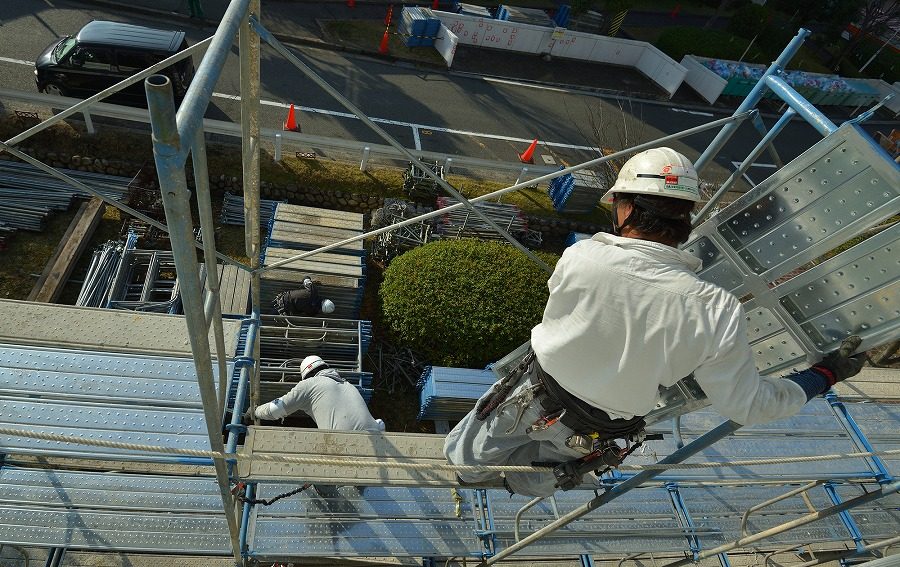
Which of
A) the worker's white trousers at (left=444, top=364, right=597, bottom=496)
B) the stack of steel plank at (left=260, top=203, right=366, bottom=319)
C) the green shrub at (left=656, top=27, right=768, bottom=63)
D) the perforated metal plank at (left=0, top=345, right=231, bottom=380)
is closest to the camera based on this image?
the worker's white trousers at (left=444, top=364, right=597, bottom=496)

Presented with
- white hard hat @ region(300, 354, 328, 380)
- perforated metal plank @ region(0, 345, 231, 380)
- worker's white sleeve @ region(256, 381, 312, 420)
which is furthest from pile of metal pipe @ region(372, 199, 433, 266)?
perforated metal plank @ region(0, 345, 231, 380)

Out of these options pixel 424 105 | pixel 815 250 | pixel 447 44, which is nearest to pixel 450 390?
pixel 815 250

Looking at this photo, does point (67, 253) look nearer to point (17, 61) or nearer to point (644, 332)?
point (17, 61)

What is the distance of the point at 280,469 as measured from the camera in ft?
15.0

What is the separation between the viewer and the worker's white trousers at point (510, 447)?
399 centimetres

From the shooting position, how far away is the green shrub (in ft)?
69.5

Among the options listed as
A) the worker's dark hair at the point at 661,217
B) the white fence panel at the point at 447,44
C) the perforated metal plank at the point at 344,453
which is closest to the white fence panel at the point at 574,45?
the white fence panel at the point at 447,44

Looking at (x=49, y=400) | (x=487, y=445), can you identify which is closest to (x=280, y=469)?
(x=487, y=445)

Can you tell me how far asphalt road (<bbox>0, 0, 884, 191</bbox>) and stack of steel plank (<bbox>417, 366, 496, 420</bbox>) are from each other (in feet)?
24.4

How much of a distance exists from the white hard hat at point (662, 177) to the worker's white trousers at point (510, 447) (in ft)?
4.92

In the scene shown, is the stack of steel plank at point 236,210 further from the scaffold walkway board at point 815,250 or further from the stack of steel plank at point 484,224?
the scaffold walkway board at point 815,250

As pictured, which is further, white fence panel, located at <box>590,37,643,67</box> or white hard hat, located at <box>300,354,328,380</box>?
white fence panel, located at <box>590,37,643,67</box>

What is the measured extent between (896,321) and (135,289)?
10.5 meters

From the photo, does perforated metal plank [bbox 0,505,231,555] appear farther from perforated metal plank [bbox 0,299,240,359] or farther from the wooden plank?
the wooden plank
